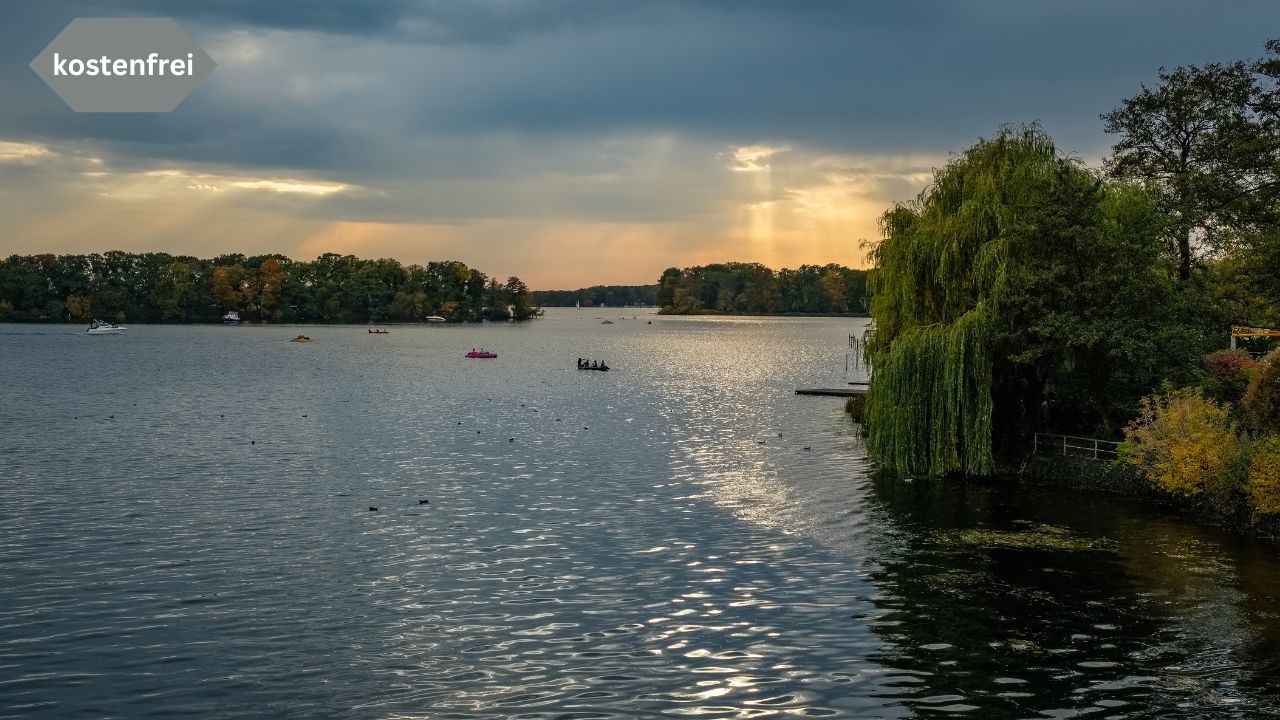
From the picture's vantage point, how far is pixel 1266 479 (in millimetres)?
35469

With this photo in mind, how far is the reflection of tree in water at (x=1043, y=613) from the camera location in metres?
22.2

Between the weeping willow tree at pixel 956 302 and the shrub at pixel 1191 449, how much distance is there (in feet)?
21.5

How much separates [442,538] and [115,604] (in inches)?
449

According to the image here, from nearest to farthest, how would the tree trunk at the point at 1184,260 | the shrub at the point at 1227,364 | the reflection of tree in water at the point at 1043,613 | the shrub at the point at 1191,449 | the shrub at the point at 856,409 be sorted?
the reflection of tree in water at the point at 1043,613
the shrub at the point at 1191,449
the shrub at the point at 1227,364
the tree trunk at the point at 1184,260
the shrub at the point at 856,409

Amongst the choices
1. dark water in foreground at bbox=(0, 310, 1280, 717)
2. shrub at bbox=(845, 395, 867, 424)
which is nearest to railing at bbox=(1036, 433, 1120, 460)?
dark water in foreground at bbox=(0, 310, 1280, 717)

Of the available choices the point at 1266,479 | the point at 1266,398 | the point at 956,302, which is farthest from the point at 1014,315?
the point at 1266,479

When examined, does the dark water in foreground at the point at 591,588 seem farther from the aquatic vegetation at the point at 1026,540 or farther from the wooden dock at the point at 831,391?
the wooden dock at the point at 831,391

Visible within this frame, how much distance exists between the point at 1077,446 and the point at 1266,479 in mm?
12470

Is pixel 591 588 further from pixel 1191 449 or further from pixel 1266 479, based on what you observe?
pixel 1191 449

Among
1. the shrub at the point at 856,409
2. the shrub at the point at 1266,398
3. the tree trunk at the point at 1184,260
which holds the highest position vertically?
the tree trunk at the point at 1184,260

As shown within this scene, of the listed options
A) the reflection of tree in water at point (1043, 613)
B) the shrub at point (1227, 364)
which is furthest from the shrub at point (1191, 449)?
the shrub at point (1227, 364)

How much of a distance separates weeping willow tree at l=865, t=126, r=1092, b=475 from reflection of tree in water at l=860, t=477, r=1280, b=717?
466 cm

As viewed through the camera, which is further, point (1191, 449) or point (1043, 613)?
point (1191, 449)

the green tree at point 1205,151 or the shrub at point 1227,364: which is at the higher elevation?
the green tree at point 1205,151
